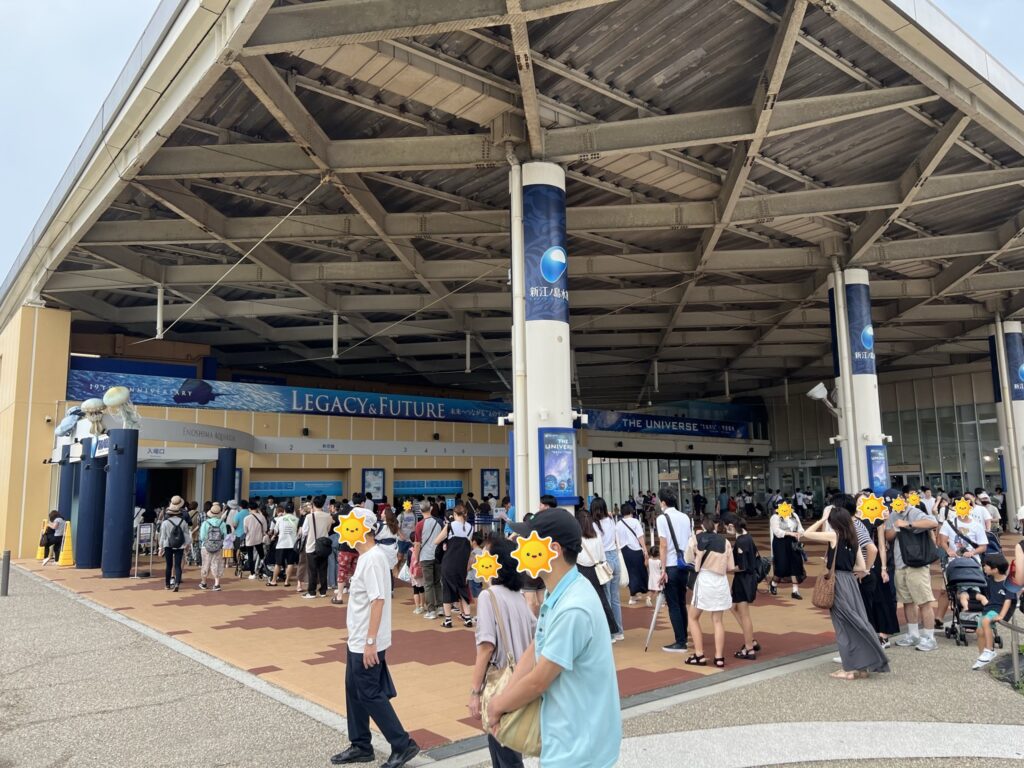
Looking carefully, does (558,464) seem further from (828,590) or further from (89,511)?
(89,511)

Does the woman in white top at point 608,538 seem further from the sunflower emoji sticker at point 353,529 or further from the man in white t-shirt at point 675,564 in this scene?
the sunflower emoji sticker at point 353,529

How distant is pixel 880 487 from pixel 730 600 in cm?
1370

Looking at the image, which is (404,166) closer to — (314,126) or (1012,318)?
(314,126)

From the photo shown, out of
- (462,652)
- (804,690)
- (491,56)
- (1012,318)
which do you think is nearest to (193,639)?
(462,652)

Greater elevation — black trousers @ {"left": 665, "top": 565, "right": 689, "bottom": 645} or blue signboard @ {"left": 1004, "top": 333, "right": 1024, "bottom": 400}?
blue signboard @ {"left": 1004, "top": 333, "right": 1024, "bottom": 400}

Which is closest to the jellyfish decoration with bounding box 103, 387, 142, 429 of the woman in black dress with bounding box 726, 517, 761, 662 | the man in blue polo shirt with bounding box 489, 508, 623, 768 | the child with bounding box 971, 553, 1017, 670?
the woman in black dress with bounding box 726, 517, 761, 662

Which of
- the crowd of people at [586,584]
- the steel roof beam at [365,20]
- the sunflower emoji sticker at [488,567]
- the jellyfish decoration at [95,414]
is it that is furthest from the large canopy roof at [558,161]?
the sunflower emoji sticker at [488,567]

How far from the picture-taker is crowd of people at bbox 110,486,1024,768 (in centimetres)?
249

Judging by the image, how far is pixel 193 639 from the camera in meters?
Result: 8.73

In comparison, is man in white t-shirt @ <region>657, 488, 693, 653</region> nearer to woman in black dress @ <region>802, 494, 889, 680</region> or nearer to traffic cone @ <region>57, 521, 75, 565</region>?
woman in black dress @ <region>802, 494, 889, 680</region>

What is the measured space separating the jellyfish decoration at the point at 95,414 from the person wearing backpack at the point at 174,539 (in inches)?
187

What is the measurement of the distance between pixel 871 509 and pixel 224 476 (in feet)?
60.5

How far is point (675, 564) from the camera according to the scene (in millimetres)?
7910

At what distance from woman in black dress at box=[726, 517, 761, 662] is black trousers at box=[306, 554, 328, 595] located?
23.5 ft
